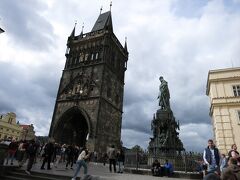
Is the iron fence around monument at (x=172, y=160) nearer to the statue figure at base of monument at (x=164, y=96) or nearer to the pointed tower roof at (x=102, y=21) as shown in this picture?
the statue figure at base of monument at (x=164, y=96)

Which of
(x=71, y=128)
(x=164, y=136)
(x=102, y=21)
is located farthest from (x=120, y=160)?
(x=102, y=21)

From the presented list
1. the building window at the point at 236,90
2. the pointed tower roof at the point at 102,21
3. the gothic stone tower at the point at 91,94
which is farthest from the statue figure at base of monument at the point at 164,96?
the pointed tower roof at the point at 102,21

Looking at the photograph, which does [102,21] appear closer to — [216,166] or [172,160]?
[172,160]

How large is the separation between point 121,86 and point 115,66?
12.3ft

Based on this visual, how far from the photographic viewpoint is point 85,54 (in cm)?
3459

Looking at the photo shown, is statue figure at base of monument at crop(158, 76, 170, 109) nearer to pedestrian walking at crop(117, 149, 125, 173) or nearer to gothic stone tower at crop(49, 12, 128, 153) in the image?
pedestrian walking at crop(117, 149, 125, 173)

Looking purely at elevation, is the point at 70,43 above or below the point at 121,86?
above

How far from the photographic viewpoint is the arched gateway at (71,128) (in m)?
29.4

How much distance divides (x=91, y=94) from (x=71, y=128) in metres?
6.44

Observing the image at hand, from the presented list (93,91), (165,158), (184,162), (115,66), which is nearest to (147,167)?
(165,158)

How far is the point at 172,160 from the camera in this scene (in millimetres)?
12773

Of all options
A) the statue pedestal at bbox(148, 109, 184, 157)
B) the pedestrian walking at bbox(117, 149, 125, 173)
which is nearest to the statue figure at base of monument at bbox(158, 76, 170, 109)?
the statue pedestal at bbox(148, 109, 184, 157)

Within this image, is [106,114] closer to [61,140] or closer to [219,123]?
[61,140]

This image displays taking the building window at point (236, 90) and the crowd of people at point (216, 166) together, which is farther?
the building window at point (236, 90)
